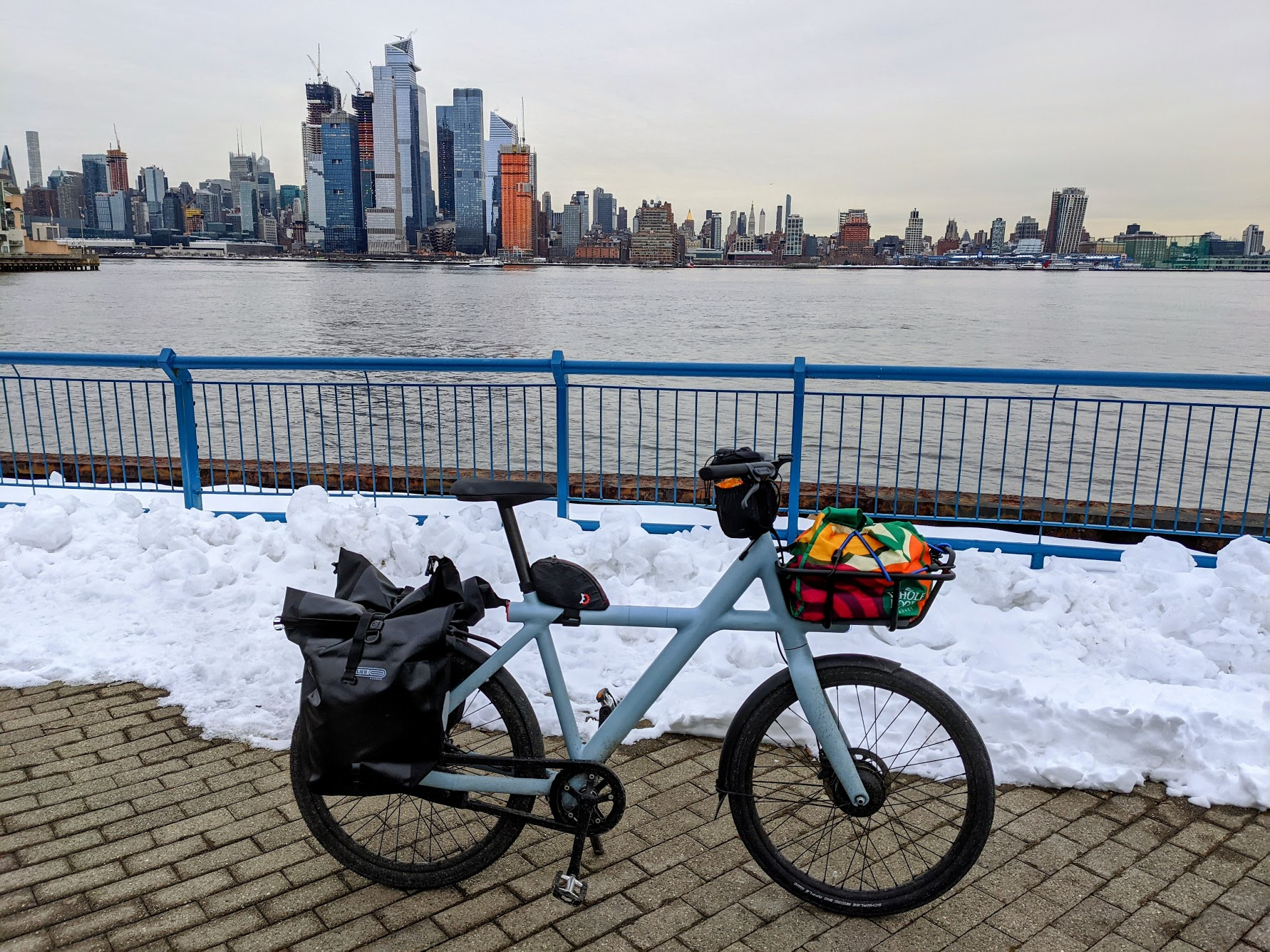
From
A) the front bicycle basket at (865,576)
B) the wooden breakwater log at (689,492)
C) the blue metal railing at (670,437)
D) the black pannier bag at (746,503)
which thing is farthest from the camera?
the wooden breakwater log at (689,492)

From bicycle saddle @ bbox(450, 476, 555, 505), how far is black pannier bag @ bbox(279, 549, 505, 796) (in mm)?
223

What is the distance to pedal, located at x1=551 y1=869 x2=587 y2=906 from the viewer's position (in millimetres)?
3027

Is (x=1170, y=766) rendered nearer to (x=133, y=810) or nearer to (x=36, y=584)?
(x=133, y=810)

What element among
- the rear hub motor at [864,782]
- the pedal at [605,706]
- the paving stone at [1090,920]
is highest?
the pedal at [605,706]

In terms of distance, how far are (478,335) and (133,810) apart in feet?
162

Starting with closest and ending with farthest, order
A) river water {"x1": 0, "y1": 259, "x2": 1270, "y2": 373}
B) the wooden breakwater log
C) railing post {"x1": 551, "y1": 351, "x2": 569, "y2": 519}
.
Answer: railing post {"x1": 551, "y1": 351, "x2": 569, "y2": 519} → the wooden breakwater log → river water {"x1": 0, "y1": 259, "x2": 1270, "y2": 373}

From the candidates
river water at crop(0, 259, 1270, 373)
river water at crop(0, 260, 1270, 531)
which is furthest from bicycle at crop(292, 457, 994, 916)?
river water at crop(0, 259, 1270, 373)

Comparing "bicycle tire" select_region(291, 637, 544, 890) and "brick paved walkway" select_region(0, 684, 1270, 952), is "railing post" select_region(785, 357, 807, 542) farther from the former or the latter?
"bicycle tire" select_region(291, 637, 544, 890)

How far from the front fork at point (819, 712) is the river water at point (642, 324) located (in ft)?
121

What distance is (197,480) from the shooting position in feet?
25.1

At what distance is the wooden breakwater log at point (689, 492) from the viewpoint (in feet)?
25.0

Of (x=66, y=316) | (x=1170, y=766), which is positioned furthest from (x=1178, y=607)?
(x=66, y=316)

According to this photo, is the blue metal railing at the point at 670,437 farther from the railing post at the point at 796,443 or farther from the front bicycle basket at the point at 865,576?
the front bicycle basket at the point at 865,576

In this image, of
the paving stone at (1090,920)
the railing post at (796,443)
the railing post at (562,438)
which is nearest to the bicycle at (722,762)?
the paving stone at (1090,920)
